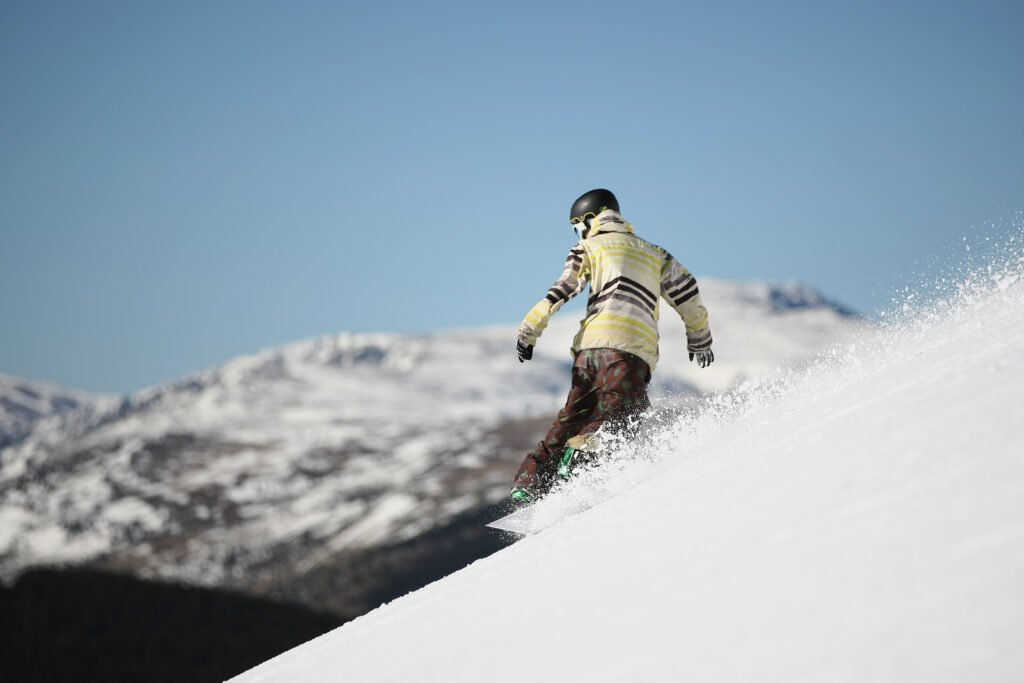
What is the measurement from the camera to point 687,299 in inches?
327

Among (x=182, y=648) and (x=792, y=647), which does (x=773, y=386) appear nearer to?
(x=792, y=647)

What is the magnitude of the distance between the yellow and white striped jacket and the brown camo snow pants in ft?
0.37

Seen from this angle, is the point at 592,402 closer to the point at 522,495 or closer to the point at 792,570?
the point at 522,495

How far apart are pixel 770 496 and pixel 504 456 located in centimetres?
18379

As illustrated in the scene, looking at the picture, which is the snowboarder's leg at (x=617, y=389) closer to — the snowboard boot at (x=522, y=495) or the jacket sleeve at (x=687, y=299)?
the snowboard boot at (x=522, y=495)

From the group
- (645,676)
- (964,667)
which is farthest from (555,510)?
(964,667)

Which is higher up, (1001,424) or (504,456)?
(504,456)

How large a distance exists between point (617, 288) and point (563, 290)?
469 millimetres

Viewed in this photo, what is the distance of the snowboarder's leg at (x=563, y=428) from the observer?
7.75 m

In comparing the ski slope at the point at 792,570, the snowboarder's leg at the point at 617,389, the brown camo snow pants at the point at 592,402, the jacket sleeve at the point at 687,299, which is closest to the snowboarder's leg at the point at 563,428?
the brown camo snow pants at the point at 592,402

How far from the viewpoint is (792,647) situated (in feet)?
9.96

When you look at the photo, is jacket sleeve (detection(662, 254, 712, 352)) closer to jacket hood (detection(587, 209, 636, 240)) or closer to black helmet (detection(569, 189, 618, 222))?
jacket hood (detection(587, 209, 636, 240))

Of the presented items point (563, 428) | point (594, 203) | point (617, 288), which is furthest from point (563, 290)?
point (563, 428)

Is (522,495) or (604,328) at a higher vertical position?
(604,328)
